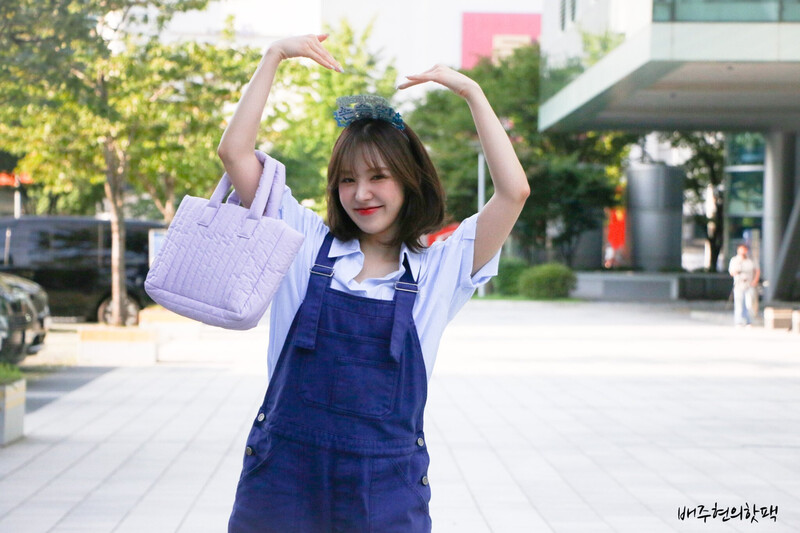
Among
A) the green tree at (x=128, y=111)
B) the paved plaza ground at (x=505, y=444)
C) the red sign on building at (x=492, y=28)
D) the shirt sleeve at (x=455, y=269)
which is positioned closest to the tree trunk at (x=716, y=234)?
the paved plaza ground at (x=505, y=444)

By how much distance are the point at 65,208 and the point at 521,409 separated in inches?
1180

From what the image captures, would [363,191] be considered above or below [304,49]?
below

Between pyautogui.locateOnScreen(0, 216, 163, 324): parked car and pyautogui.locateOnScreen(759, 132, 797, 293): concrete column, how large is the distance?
17.5 meters

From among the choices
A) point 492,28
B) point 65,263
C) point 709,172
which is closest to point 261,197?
point 65,263

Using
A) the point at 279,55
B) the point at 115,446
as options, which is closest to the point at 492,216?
the point at 279,55

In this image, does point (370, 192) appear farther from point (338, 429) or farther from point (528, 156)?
point (528, 156)

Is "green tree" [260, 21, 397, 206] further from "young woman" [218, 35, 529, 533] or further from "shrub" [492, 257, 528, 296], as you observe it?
"young woman" [218, 35, 529, 533]

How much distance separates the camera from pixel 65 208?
37.2 m

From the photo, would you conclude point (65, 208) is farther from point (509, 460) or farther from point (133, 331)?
point (509, 460)

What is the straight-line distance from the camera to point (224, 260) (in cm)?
247

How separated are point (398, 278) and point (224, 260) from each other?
40 cm

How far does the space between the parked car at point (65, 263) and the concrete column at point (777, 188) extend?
17514mm

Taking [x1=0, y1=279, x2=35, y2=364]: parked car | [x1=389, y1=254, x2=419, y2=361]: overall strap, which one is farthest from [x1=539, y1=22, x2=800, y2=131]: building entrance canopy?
[x1=389, y1=254, x2=419, y2=361]: overall strap

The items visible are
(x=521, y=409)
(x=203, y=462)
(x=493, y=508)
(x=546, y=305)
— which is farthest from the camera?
(x=546, y=305)
